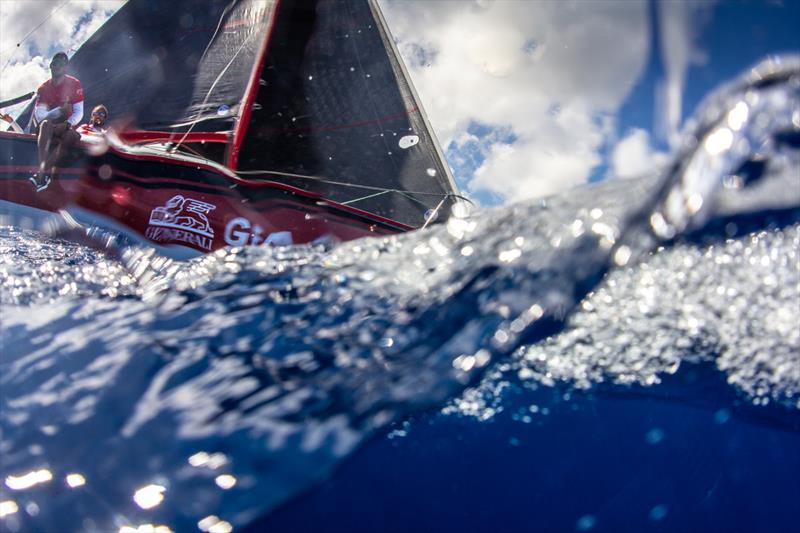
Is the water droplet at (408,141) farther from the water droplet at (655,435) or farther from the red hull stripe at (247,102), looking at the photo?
the water droplet at (655,435)

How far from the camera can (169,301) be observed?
2.97 m

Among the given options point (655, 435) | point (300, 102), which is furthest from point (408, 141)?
point (655, 435)

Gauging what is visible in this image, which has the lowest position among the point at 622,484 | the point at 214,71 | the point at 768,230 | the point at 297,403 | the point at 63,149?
the point at 622,484

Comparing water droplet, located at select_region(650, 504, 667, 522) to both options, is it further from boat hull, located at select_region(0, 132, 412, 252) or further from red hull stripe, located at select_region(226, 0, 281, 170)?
red hull stripe, located at select_region(226, 0, 281, 170)

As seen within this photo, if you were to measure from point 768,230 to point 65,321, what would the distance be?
3.83 meters

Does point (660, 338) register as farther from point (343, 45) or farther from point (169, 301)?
point (343, 45)

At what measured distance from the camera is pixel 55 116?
655 cm

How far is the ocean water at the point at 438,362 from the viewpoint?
7.72 feet

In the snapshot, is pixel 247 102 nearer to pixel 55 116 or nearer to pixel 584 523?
pixel 55 116

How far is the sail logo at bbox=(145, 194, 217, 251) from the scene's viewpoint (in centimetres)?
491

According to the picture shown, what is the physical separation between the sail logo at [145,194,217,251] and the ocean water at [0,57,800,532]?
132cm

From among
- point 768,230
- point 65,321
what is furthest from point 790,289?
point 65,321

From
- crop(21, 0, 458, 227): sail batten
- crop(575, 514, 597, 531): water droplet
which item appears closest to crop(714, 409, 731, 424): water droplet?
crop(575, 514, 597, 531): water droplet

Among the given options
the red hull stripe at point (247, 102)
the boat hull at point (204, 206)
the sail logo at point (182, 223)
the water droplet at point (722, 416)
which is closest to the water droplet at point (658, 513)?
the water droplet at point (722, 416)
